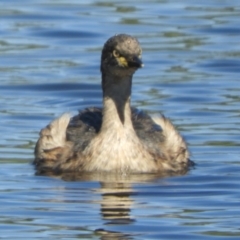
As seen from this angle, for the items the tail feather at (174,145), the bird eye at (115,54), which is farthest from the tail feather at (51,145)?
the bird eye at (115,54)

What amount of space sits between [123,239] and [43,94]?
774 centimetres

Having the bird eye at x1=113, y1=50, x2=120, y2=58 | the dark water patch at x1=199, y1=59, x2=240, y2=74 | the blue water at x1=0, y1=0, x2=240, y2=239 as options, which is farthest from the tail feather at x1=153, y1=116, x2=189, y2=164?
the dark water patch at x1=199, y1=59, x2=240, y2=74

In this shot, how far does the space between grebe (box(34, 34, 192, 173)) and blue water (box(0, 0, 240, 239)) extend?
0.28m

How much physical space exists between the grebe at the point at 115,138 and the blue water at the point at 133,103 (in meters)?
0.28

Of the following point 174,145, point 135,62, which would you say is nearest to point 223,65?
point 174,145

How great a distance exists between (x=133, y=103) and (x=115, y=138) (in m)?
3.29

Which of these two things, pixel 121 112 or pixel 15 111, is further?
pixel 15 111

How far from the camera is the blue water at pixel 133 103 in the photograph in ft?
44.8

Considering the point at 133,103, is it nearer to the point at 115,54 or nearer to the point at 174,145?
the point at 174,145

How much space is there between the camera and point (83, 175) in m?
16.2

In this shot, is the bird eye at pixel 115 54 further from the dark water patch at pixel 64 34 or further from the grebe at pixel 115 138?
the dark water patch at pixel 64 34

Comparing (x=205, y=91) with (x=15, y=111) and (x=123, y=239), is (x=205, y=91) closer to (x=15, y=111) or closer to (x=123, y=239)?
(x=15, y=111)

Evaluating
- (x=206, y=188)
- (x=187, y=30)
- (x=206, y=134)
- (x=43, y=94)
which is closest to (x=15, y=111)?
(x=43, y=94)

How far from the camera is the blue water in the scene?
1366 centimetres
